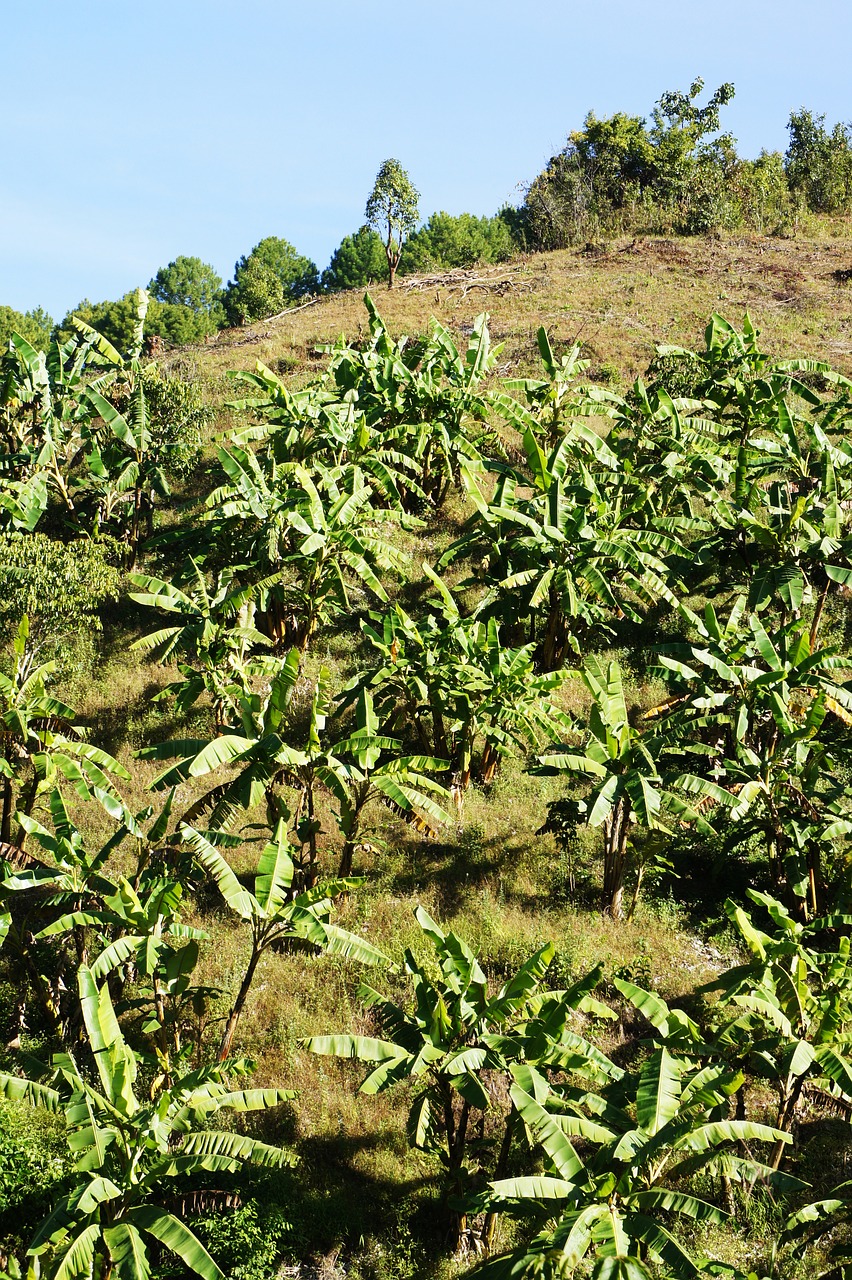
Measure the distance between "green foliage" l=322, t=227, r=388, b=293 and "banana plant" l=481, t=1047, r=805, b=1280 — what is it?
218ft

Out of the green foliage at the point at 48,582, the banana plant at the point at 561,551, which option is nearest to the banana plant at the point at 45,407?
the green foliage at the point at 48,582

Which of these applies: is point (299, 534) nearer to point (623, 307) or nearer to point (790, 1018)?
point (790, 1018)

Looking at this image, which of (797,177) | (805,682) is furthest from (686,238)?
(805,682)

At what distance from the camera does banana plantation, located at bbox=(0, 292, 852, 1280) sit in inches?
304

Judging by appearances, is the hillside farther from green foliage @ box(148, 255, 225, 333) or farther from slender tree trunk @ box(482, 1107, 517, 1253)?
green foliage @ box(148, 255, 225, 333)

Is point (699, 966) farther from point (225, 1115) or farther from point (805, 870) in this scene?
point (225, 1115)

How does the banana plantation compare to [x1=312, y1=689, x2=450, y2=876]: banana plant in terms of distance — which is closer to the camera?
the banana plantation

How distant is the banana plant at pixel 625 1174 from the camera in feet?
21.7

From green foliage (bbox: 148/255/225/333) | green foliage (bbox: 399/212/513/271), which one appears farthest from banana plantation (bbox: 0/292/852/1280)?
green foliage (bbox: 148/255/225/333)

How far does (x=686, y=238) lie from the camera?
131ft

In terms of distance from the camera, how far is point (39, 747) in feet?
40.9

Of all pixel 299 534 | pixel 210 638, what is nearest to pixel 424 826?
pixel 210 638

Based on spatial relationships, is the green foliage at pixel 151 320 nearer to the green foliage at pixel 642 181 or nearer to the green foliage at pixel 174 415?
the green foliage at pixel 642 181

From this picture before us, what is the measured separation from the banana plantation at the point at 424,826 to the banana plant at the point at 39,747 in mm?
65
